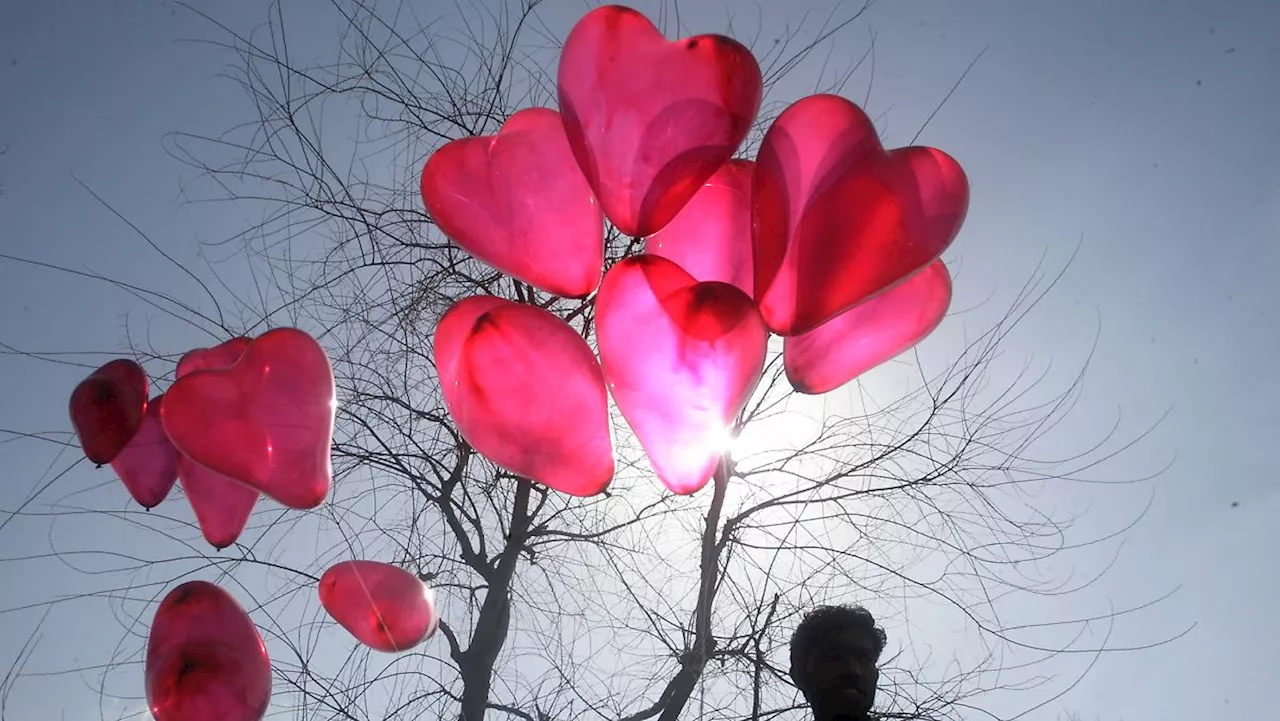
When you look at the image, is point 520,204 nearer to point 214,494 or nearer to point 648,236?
point 648,236

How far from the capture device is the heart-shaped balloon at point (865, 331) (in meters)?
2.10

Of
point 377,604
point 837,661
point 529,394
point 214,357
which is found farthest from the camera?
point 214,357

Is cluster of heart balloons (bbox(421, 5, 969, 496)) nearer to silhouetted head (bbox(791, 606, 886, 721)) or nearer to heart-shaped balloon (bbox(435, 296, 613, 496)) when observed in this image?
heart-shaped balloon (bbox(435, 296, 613, 496))

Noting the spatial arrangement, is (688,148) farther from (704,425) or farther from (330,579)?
(330,579)

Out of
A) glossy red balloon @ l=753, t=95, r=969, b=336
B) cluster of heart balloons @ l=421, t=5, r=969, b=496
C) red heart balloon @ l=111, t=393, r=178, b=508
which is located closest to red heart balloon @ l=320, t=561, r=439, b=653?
red heart balloon @ l=111, t=393, r=178, b=508

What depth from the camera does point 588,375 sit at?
5.77 ft

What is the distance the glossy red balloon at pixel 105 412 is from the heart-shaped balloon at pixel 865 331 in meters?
1.78

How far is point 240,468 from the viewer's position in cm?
208

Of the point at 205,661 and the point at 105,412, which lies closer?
the point at 205,661

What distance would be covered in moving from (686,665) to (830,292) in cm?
171

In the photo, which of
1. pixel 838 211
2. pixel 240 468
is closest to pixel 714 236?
pixel 838 211

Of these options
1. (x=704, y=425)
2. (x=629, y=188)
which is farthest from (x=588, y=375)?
(x=629, y=188)

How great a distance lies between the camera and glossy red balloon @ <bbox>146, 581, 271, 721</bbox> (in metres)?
1.93

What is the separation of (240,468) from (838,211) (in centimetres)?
154
